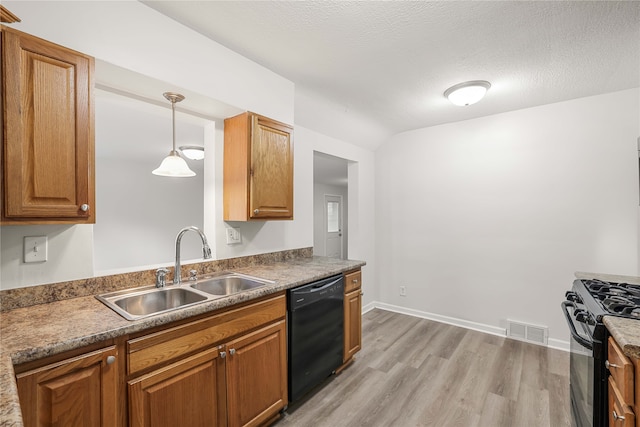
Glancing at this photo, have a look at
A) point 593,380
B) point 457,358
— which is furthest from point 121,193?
point 593,380

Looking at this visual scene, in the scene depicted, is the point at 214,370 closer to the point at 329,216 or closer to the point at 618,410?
the point at 618,410

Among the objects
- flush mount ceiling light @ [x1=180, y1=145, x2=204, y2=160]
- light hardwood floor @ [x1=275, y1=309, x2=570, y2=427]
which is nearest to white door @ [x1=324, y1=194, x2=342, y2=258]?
flush mount ceiling light @ [x1=180, y1=145, x2=204, y2=160]

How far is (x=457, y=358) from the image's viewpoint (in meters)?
2.65

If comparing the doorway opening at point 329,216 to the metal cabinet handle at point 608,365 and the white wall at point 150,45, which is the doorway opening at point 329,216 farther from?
the metal cabinet handle at point 608,365

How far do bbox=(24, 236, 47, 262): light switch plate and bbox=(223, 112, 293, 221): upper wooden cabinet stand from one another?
1.00m

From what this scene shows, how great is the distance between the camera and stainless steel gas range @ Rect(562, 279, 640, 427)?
4.06 ft

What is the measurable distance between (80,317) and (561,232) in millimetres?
3765

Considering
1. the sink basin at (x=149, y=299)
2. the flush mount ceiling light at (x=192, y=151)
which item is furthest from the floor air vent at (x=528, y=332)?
the flush mount ceiling light at (x=192, y=151)

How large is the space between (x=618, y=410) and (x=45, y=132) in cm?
249

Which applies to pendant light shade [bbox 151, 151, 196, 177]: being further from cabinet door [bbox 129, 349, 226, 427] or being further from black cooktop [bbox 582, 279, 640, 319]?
black cooktop [bbox 582, 279, 640, 319]

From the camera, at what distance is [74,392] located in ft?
3.33

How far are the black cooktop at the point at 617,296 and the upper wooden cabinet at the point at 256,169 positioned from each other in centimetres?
193

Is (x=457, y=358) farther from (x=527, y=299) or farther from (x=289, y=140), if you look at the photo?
(x=289, y=140)

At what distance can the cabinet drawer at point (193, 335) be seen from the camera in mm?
1182
